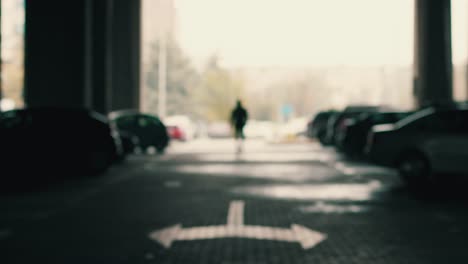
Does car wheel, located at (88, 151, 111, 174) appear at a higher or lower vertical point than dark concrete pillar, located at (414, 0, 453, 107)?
lower

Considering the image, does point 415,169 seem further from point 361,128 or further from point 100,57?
point 100,57

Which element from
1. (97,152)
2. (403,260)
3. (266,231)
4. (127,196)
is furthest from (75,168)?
(403,260)

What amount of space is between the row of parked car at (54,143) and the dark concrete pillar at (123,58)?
1084 inches

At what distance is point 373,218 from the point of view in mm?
10648

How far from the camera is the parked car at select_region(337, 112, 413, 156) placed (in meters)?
22.2

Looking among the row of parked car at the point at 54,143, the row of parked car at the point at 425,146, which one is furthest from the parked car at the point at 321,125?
the row of parked car at the point at 425,146

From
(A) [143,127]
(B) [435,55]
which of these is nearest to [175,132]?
(A) [143,127]

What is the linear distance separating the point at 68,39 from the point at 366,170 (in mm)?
11916

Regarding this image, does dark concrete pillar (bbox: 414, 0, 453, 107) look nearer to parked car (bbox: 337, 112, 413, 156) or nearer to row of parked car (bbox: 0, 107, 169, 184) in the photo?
parked car (bbox: 337, 112, 413, 156)

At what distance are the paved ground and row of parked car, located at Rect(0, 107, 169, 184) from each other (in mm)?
502

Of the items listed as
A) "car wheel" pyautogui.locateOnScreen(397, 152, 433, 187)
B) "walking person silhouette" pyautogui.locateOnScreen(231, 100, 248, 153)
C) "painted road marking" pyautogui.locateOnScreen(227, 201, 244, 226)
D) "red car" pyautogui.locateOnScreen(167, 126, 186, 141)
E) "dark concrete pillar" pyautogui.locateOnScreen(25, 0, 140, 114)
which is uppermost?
"dark concrete pillar" pyautogui.locateOnScreen(25, 0, 140, 114)

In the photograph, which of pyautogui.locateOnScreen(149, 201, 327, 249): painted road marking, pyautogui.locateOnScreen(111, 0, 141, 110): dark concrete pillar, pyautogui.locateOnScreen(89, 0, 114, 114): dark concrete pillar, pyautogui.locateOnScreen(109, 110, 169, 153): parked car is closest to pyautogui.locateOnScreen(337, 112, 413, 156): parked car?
pyautogui.locateOnScreen(109, 110, 169, 153): parked car

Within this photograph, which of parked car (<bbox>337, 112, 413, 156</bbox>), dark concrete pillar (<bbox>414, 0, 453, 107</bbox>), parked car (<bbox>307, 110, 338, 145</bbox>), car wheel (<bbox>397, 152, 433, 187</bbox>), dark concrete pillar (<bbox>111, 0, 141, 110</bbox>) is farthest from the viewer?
dark concrete pillar (<bbox>111, 0, 141, 110</bbox>)

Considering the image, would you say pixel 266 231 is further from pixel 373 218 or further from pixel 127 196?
pixel 127 196
